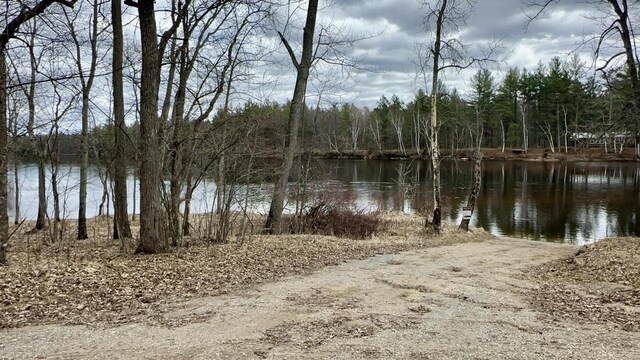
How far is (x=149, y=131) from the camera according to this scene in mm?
8805

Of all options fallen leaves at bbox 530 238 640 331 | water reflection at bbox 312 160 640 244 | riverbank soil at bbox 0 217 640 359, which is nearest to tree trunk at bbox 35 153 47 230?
riverbank soil at bbox 0 217 640 359

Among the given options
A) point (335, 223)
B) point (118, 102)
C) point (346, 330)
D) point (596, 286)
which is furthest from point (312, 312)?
point (335, 223)

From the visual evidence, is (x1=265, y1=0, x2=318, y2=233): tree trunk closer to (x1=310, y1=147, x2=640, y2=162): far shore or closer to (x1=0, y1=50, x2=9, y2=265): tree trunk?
(x1=0, y1=50, x2=9, y2=265): tree trunk

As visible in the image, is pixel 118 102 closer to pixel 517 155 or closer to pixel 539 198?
pixel 539 198

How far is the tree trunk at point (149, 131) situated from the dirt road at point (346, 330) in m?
2.99

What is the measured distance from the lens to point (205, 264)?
28.7 feet

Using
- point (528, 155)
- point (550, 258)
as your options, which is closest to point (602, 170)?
point (528, 155)

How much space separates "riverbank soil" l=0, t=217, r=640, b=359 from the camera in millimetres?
4797

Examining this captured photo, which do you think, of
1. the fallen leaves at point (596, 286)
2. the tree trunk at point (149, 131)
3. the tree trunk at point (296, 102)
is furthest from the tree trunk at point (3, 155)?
the fallen leaves at point (596, 286)

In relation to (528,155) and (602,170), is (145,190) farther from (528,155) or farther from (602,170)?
(528,155)

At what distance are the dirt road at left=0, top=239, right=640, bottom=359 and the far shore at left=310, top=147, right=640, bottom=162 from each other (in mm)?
43012

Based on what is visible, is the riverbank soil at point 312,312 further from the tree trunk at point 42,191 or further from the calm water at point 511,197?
the tree trunk at point 42,191

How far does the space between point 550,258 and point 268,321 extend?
369 inches

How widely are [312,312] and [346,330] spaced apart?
0.83m
